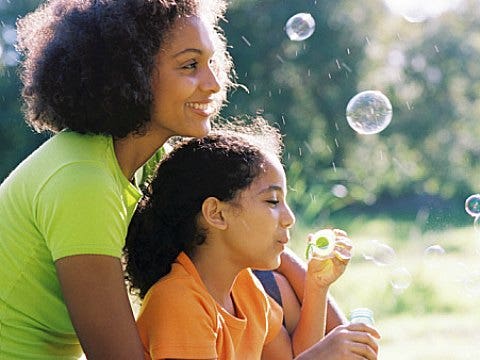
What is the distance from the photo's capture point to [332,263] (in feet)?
7.52

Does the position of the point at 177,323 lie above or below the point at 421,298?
below

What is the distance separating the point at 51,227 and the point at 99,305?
17 cm

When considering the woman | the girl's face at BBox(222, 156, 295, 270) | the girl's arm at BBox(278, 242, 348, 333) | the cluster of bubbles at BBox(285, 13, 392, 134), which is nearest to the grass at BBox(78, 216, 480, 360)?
the cluster of bubbles at BBox(285, 13, 392, 134)

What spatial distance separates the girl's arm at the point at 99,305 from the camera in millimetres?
1871

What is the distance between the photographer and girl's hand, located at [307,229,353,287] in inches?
89.7

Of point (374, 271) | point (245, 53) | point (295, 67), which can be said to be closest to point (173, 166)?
point (374, 271)

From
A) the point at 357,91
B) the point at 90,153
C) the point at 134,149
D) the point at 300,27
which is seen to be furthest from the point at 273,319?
the point at 357,91

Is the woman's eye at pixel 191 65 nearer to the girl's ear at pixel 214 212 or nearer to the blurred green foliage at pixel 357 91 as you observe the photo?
the girl's ear at pixel 214 212

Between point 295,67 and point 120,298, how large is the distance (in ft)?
37.8

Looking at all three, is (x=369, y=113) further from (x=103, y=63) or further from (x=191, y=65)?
(x=103, y=63)

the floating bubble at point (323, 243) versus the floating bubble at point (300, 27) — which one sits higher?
the floating bubble at point (300, 27)

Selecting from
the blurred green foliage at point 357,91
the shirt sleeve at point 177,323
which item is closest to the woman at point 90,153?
the shirt sleeve at point 177,323

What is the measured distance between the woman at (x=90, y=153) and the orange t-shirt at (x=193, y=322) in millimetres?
122

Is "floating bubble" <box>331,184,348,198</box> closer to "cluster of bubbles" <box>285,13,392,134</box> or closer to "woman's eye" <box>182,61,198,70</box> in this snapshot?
"cluster of bubbles" <box>285,13,392,134</box>
